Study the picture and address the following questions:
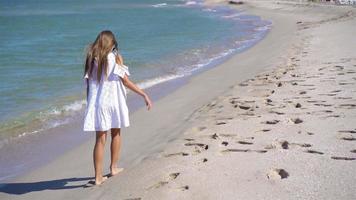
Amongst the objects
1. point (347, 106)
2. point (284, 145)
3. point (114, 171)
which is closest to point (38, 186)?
point (114, 171)

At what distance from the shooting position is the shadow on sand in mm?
6379

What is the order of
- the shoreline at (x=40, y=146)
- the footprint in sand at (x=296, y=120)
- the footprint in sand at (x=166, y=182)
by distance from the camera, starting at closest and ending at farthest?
the footprint in sand at (x=166, y=182) → the footprint in sand at (x=296, y=120) → the shoreline at (x=40, y=146)

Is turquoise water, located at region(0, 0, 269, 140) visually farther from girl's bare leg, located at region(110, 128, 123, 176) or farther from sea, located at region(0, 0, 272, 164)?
girl's bare leg, located at region(110, 128, 123, 176)

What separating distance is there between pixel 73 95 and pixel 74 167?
6.24 m

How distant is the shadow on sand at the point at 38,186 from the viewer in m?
6.38

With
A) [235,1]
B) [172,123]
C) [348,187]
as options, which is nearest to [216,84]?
[172,123]

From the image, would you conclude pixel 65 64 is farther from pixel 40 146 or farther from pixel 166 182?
pixel 166 182

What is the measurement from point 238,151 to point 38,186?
8.74ft

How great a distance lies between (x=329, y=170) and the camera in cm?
505

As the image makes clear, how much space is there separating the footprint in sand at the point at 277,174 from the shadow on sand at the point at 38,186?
7.64ft

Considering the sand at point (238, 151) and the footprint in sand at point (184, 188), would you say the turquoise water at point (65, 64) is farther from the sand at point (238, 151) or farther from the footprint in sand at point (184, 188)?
the footprint in sand at point (184, 188)

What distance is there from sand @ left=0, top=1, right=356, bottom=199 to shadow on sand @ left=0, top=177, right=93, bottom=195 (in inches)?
0.6

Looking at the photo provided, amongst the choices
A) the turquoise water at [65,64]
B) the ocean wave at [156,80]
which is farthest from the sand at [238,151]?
the ocean wave at [156,80]

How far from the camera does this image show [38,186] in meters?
6.59
